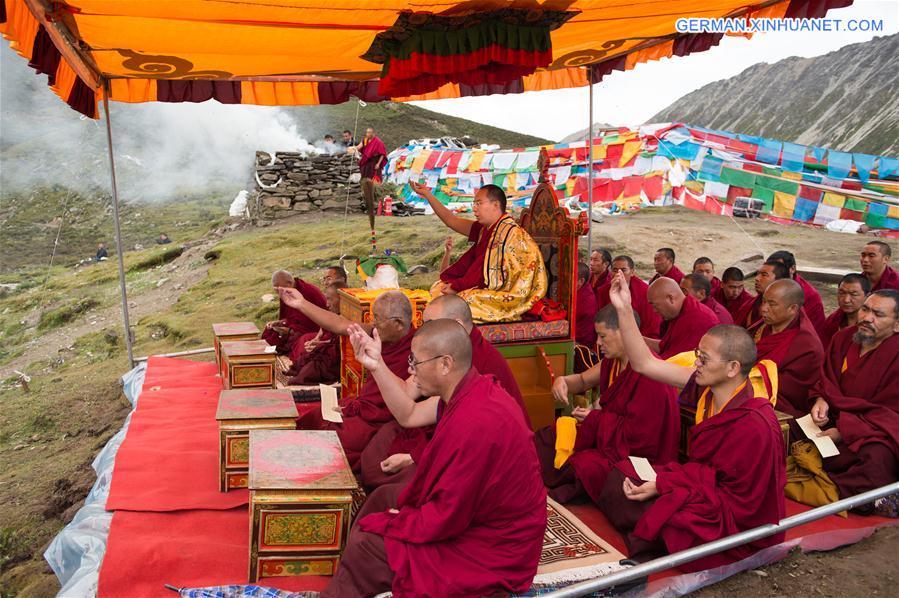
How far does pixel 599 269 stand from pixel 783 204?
23.5 ft

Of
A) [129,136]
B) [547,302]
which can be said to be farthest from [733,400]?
[129,136]

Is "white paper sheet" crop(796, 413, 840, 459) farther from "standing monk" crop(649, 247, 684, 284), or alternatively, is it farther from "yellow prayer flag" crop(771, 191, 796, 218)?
"yellow prayer flag" crop(771, 191, 796, 218)

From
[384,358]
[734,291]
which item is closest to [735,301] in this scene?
[734,291]

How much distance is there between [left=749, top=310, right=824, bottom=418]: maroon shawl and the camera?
14.1 ft

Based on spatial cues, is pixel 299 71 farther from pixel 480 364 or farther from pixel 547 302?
pixel 480 364

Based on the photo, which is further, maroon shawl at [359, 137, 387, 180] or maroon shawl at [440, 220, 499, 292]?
maroon shawl at [359, 137, 387, 180]

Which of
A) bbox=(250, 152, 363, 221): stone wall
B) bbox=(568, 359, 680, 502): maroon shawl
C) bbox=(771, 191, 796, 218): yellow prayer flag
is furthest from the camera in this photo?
bbox=(250, 152, 363, 221): stone wall

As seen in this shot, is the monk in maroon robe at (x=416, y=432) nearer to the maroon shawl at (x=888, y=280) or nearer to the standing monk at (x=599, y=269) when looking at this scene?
the standing monk at (x=599, y=269)

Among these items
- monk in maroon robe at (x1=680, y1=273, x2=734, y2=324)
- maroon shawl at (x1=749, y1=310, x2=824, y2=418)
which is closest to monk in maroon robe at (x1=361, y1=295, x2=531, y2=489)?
maroon shawl at (x1=749, y1=310, x2=824, y2=418)

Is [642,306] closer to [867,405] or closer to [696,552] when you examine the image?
[867,405]

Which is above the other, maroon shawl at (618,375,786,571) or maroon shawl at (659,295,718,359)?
maroon shawl at (659,295,718,359)

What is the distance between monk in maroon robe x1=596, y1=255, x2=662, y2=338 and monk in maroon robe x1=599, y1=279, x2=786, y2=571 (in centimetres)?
258

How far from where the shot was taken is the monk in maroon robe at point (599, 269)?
6.85 meters

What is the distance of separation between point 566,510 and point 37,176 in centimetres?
2525
